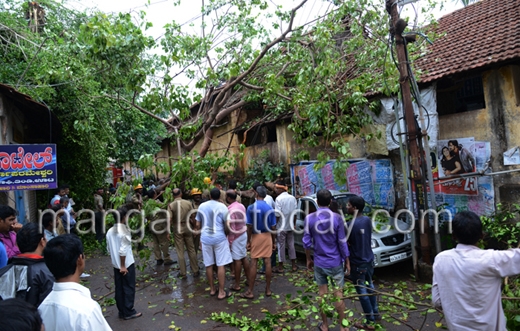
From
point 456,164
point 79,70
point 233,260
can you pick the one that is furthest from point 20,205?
point 456,164

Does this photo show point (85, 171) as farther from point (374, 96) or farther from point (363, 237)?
point (363, 237)

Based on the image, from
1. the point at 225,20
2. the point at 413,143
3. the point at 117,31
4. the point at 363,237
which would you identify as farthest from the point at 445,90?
the point at 117,31

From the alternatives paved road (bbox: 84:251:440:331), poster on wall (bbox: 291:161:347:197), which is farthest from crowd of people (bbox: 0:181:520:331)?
poster on wall (bbox: 291:161:347:197)

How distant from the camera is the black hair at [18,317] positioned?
1.44 metres

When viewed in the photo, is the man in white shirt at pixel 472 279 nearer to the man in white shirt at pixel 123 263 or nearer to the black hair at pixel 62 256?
the black hair at pixel 62 256

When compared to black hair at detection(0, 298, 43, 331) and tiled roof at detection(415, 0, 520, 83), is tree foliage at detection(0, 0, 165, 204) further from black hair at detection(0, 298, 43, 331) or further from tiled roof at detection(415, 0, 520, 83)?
tiled roof at detection(415, 0, 520, 83)

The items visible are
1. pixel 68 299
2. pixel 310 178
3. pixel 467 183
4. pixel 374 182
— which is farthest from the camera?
pixel 310 178

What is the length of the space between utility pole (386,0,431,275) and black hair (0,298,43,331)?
656cm

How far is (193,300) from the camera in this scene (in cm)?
637

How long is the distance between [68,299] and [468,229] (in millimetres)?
2706

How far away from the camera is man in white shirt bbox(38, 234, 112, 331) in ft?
6.95

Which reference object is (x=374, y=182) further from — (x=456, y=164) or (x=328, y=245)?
(x=328, y=245)

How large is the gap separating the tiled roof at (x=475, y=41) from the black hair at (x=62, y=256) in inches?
321

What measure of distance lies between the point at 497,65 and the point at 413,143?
2865 mm
